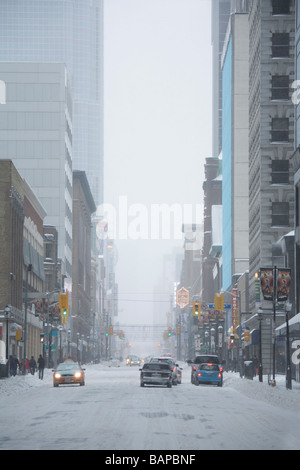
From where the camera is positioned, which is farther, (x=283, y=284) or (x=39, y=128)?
(x=39, y=128)

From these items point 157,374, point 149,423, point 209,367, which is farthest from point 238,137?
point 149,423

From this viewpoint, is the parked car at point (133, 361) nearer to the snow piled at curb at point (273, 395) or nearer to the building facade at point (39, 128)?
the building facade at point (39, 128)

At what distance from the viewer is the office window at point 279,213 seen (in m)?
99.5

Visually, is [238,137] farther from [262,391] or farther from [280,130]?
[262,391]

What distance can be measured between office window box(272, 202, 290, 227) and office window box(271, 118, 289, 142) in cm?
642

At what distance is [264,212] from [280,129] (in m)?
8.39

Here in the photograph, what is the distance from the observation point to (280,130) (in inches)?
3957

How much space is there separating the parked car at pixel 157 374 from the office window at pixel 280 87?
47.7m

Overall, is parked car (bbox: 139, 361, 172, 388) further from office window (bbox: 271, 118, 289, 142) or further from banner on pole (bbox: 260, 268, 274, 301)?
office window (bbox: 271, 118, 289, 142)

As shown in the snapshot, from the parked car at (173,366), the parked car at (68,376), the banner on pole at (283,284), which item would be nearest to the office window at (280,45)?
the parked car at (173,366)

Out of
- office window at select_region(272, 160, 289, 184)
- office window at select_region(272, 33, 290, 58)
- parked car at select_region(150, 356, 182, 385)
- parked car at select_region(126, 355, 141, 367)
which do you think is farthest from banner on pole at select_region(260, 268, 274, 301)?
parked car at select_region(126, 355, 141, 367)

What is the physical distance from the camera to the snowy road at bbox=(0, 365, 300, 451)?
70.0 ft

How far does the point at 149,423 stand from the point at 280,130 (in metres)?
75.9
